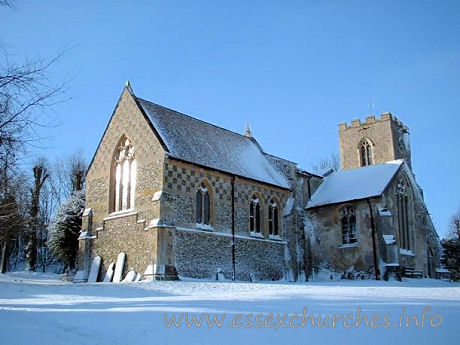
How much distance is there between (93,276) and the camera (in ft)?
86.5

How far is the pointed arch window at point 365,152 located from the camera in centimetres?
4859

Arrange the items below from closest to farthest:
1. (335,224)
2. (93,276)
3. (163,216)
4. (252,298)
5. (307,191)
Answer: (252,298)
(163,216)
(93,276)
(335,224)
(307,191)

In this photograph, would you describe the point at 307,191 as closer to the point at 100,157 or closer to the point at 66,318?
the point at 100,157

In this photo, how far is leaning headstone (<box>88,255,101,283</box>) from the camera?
2630cm

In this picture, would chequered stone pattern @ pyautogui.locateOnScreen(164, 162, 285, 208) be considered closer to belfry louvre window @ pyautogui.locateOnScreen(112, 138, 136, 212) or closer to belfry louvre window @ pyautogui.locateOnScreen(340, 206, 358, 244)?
belfry louvre window @ pyautogui.locateOnScreen(112, 138, 136, 212)

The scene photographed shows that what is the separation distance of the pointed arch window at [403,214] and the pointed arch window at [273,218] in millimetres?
7630

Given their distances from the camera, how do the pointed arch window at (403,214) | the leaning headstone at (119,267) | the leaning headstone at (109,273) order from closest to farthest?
the leaning headstone at (119,267), the leaning headstone at (109,273), the pointed arch window at (403,214)

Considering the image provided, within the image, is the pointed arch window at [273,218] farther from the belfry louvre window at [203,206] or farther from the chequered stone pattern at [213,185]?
the belfry louvre window at [203,206]

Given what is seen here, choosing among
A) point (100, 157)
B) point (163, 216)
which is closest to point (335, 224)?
point (163, 216)

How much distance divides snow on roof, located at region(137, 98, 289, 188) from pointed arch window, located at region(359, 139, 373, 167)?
18419mm

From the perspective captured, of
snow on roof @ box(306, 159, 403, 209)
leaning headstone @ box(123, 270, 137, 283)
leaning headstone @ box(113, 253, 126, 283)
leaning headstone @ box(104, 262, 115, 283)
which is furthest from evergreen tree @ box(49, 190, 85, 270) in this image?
snow on roof @ box(306, 159, 403, 209)

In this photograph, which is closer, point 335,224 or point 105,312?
point 105,312

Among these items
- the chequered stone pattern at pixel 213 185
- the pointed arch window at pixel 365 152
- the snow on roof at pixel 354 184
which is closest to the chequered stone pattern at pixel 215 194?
the chequered stone pattern at pixel 213 185

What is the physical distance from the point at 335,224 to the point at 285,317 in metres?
21.5
